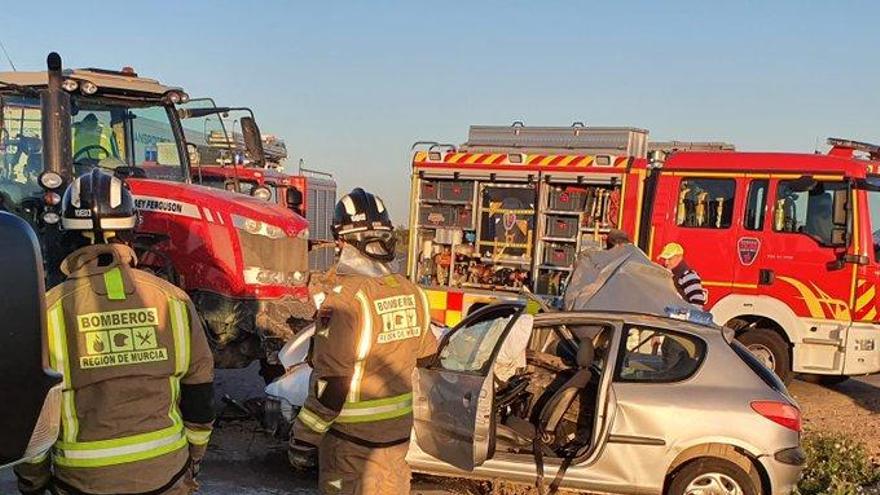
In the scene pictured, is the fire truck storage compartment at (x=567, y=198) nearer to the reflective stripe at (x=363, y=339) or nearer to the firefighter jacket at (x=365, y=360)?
the firefighter jacket at (x=365, y=360)

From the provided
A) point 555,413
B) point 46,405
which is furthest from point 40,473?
point 555,413

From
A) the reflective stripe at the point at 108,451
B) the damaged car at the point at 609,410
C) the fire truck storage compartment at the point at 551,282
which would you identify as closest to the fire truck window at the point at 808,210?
the fire truck storage compartment at the point at 551,282

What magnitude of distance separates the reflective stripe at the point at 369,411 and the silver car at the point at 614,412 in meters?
1.59

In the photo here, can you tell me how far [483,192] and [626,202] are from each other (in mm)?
1867

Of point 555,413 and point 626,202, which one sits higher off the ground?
point 626,202

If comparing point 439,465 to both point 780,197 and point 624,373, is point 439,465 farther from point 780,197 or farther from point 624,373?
point 780,197

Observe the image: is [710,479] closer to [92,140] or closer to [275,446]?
[275,446]

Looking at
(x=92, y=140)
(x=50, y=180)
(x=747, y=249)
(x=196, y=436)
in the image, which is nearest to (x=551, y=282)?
(x=747, y=249)

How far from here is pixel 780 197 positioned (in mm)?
9062

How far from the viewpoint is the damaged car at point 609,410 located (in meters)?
5.00

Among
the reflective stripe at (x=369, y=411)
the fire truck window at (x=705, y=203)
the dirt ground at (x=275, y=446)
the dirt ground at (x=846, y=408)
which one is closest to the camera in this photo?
the reflective stripe at (x=369, y=411)

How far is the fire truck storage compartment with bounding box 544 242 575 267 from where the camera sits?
33.2 ft

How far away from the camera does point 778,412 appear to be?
5.01 metres

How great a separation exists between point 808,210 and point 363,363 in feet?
23.4
